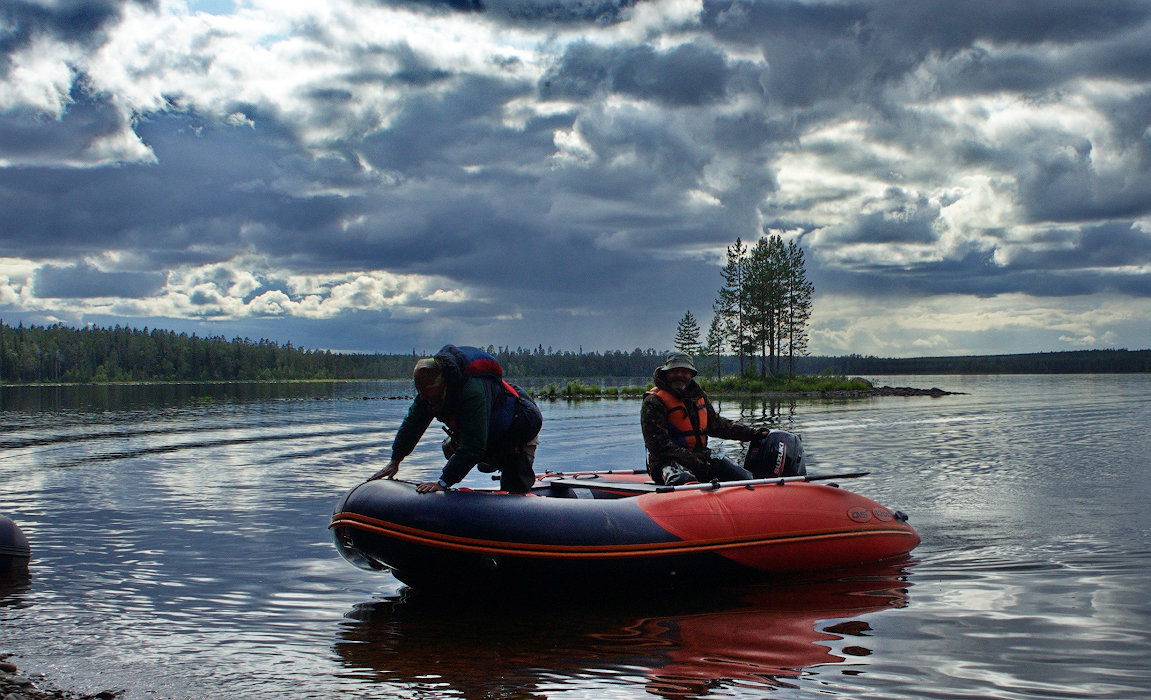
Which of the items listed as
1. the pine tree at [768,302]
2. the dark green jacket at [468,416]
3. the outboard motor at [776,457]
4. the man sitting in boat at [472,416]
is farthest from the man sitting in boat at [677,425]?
the pine tree at [768,302]

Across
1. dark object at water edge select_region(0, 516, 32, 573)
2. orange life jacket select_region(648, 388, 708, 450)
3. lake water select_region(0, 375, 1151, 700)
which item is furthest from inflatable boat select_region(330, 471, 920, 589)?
dark object at water edge select_region(0, 516, 32, 573)

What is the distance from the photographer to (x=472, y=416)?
7.44 meters

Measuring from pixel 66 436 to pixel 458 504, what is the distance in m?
27.0

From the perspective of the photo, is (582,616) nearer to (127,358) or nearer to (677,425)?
(677,425)

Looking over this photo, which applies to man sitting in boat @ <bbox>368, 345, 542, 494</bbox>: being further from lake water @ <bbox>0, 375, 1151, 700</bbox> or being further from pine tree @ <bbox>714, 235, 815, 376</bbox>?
pine tree @ <bbox>714, 235, 815, 376</bbox>

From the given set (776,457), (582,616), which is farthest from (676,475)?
(582,616)

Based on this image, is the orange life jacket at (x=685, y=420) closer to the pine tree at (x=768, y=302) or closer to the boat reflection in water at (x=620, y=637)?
the boat reflection in water at (x=620, y=637)

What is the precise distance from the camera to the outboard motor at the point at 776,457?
32.1 ft

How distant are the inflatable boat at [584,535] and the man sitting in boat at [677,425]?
2.12 feet

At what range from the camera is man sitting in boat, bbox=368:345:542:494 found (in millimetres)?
7414

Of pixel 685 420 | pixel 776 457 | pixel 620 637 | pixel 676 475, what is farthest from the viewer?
pixel 776 457

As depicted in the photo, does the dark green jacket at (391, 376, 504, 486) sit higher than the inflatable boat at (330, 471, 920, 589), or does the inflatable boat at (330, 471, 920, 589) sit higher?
the dark green jacket at (391, 376, 504, 486)

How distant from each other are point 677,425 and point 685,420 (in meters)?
0.11

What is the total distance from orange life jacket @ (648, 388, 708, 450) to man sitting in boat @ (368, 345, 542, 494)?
1774 millimetres
